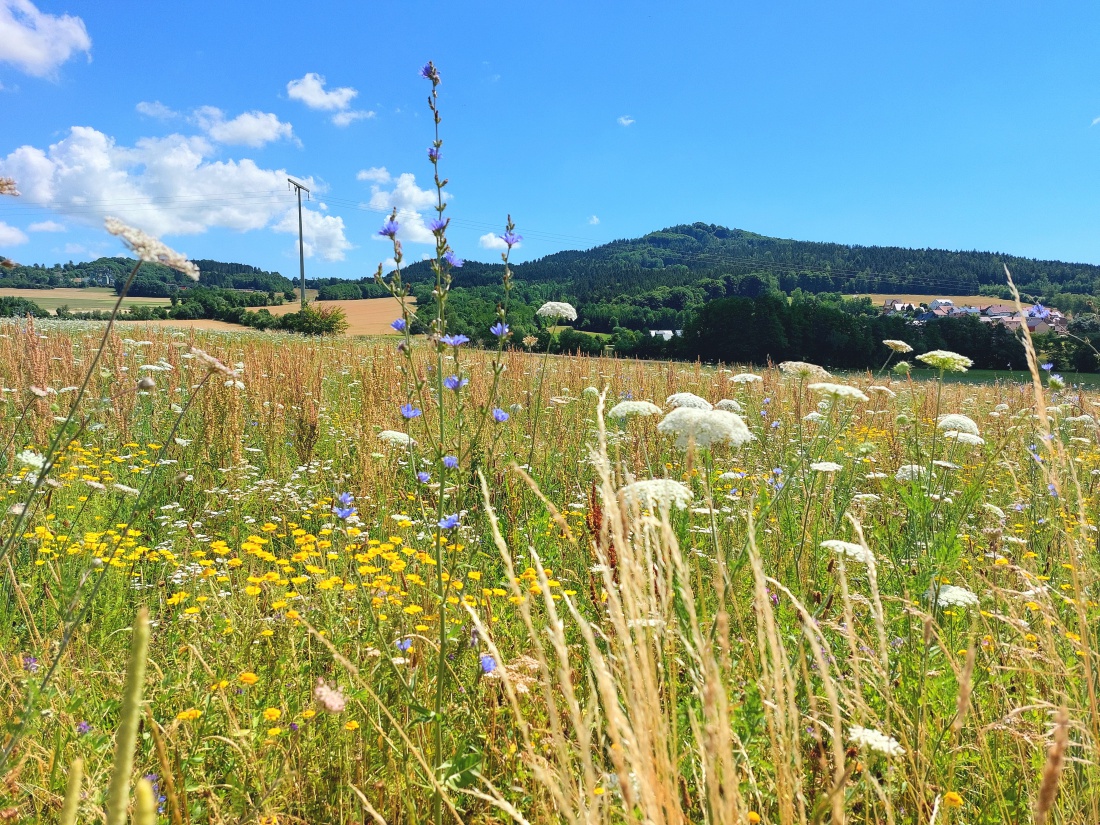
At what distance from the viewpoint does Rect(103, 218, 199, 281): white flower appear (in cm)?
131

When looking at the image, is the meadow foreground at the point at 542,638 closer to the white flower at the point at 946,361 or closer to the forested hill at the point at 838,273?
the white flower at the point at 946,361

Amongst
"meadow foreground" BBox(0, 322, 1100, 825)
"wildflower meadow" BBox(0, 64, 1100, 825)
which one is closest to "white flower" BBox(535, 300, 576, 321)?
"wildflower meadow" BBox(0, 64, 1100, 825)

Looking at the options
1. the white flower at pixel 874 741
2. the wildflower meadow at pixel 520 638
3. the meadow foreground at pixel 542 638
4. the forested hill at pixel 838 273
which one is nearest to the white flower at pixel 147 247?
the wildflower meadow at pixel 520 638

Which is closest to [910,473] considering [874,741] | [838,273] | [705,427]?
[705,427]

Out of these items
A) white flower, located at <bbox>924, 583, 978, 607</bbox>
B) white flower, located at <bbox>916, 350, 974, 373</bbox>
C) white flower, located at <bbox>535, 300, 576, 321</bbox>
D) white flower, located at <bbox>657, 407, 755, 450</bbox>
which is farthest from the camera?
white flower, located at <bbox>535, 300, 576, 321</bbox>

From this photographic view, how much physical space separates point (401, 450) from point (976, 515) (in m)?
3.91

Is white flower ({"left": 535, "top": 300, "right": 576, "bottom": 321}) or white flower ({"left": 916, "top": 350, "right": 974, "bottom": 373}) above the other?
white flower ({"left": 535, "top": 300, "right": 576, "bottom": 321})

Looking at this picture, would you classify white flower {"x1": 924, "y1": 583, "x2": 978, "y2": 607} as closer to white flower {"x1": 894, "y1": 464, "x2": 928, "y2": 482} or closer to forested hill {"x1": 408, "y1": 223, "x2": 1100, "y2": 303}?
white flower {"x1": 894, "y1": 464, "x2": 928, "y2": 482}

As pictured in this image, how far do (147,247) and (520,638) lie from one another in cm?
180

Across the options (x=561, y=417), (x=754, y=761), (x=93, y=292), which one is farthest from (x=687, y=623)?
(x=93, y=292)

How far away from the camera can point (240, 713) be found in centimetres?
190

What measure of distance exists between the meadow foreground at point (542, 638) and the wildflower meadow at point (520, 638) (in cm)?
2

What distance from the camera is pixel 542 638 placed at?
2.36 meters

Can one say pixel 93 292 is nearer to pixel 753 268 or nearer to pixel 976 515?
pixel 976 515
